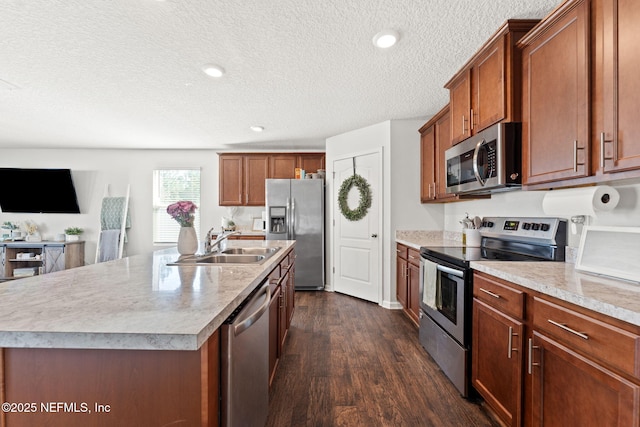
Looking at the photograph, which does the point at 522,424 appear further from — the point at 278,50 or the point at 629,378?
the point at 278,50

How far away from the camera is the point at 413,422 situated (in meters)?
1.60

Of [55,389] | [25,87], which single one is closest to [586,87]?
[55,389]

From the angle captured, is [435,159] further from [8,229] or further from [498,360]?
[8,229]

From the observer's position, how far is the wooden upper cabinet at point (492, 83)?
1750 millimetres

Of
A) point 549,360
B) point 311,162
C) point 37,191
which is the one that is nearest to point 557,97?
point 549,360

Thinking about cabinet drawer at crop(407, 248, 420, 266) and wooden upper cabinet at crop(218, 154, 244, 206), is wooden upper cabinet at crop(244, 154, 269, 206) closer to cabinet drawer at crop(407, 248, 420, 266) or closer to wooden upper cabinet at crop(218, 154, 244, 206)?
wooden upper cabinet at crop(218, 154, 244, 206)

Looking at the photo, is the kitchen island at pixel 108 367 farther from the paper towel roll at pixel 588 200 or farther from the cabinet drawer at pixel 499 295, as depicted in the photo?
the paper towel roll at pixel 588 200

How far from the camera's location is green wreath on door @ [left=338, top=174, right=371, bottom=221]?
3.90 meters

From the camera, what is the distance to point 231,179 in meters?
5.07

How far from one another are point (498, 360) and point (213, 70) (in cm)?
287

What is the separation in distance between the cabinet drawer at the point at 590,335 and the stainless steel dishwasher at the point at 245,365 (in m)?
1.19

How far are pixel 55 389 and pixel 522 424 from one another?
184 centimetres

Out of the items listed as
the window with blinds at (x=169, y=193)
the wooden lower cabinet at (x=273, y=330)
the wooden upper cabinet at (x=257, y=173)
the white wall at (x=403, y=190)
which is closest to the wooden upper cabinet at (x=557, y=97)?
the wooden lower cabinet at (x=273, y=330)

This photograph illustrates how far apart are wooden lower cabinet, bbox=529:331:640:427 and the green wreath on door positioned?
108 inches
